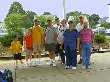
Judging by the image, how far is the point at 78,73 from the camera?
14594 millimetres

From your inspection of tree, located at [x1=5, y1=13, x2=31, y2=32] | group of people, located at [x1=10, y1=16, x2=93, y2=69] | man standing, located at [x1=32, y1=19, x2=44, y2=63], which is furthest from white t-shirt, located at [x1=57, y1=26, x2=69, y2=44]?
tree, located at [x1=5, y1=13, x2=31, y2=32]

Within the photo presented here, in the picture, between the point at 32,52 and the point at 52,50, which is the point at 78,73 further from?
the point at 32,52

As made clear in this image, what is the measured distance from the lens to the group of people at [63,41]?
50.5ft

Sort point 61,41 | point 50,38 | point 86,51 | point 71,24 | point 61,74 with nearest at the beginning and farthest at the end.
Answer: point 61,74
point 71,24
point 86,51
point 50,38
point 61,41

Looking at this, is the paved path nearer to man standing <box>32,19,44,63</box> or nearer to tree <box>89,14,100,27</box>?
man standing <box>32,19,44,63</box>

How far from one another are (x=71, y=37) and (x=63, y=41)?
54 cm

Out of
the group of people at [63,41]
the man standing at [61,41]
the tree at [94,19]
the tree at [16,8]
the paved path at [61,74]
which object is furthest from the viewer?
the tree at [94,19]

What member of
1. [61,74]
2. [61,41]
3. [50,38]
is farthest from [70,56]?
[61,74]

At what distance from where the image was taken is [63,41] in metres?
15.8

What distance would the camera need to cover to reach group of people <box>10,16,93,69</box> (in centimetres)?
1539

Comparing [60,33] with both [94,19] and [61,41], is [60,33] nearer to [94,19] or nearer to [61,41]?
[61,41]

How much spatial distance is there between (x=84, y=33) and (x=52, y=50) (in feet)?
4.76

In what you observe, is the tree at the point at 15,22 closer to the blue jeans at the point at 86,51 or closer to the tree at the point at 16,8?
Result: the tree at the point at 16,8

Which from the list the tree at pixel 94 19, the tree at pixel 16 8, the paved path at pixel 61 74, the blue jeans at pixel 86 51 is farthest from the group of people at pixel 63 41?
the tree at pixel 94 19
